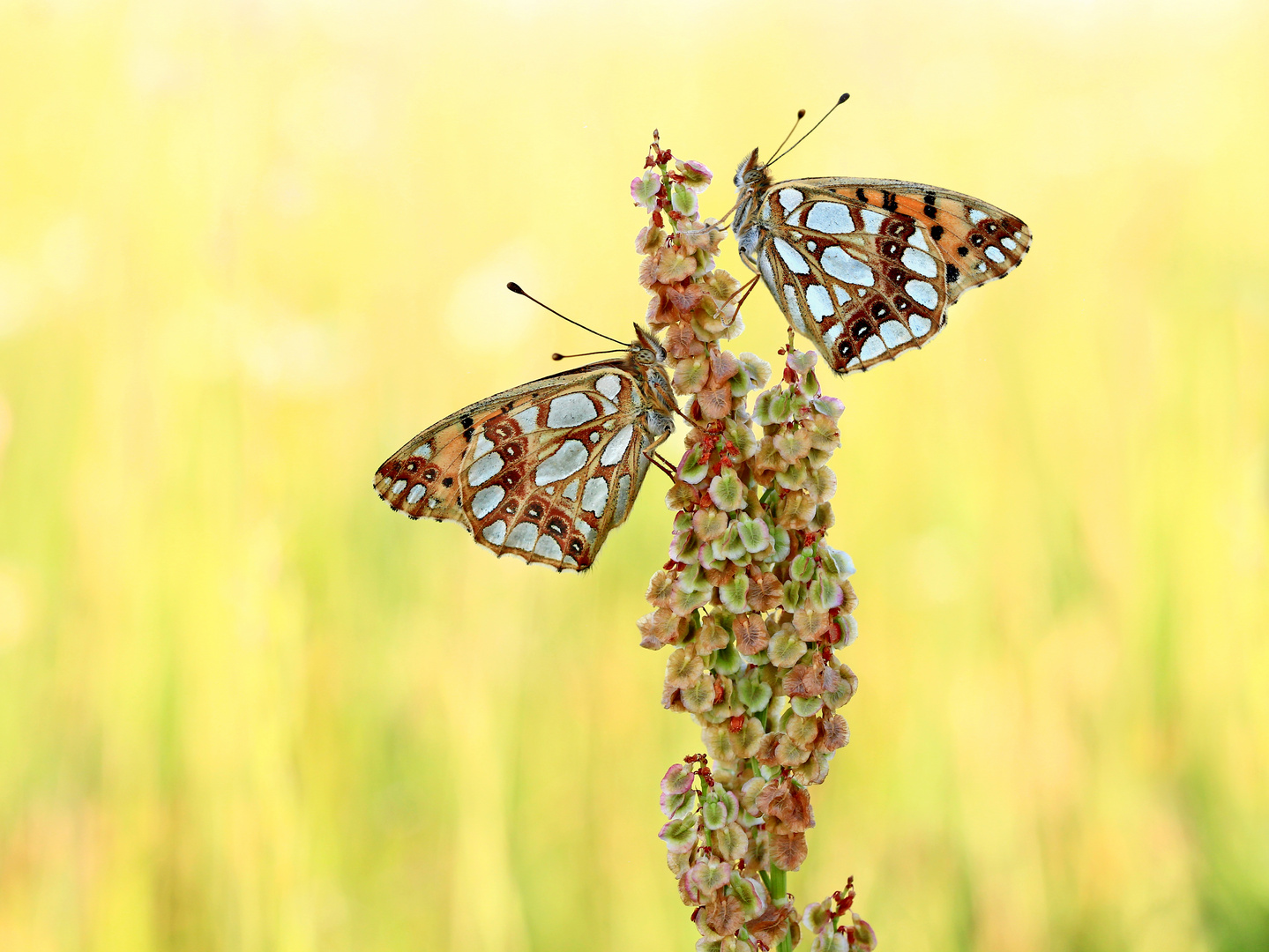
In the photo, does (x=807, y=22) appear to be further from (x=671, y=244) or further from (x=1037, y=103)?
(x=671, y=244)

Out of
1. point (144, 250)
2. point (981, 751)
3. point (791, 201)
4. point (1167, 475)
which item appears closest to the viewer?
point (791, 201)

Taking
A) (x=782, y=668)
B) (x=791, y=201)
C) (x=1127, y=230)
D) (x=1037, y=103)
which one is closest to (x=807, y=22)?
(x=1037, y=103)

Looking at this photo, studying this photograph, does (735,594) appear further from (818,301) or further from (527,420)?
(818,301)

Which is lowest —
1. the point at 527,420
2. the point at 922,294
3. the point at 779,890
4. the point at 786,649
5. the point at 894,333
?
the point at 779,890

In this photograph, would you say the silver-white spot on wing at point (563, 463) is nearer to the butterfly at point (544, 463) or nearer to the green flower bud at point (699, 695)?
the butterfly at point (544, 463)

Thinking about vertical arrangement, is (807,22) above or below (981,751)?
above

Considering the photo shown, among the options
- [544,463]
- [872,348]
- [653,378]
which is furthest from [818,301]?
[544,463]

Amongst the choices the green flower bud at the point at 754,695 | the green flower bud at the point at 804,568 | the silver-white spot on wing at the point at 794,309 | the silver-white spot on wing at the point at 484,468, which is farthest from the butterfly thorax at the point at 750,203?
the green flower bud at the point at 754,695
